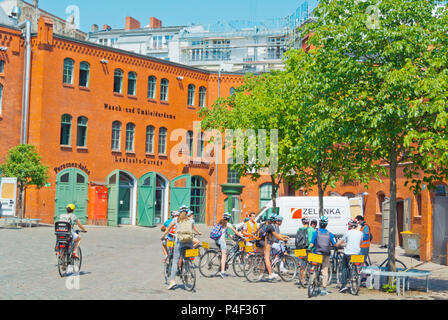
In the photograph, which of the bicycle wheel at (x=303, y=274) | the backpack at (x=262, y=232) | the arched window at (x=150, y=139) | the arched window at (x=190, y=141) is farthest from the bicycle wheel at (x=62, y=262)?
the arched window at (x=190, y=141)

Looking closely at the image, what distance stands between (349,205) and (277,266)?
14489 millimetres

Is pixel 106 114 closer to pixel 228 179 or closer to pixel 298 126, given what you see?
pixel 228 179

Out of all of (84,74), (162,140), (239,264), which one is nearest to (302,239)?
(239,264)

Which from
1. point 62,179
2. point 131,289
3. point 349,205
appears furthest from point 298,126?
point 62,179

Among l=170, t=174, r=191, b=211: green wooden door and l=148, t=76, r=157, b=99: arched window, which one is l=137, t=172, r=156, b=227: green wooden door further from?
l=148, t=76, r=157, b=99: arched window

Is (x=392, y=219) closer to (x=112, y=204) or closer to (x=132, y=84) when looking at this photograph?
(x=112, y=204)

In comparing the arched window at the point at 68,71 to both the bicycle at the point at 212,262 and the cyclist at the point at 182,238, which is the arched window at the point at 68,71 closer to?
the bicycle at the point at 212,262

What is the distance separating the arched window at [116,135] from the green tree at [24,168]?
787 centimetres

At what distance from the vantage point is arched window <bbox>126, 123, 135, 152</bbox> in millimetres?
40125

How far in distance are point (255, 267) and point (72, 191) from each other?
22.5m

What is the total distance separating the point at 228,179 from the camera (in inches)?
1743

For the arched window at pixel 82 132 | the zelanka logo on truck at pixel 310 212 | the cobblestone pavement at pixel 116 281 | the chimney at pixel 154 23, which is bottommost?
the cobblestone pavement at pixel 116 281

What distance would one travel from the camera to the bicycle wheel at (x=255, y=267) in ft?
52.0

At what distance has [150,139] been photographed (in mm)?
41500
